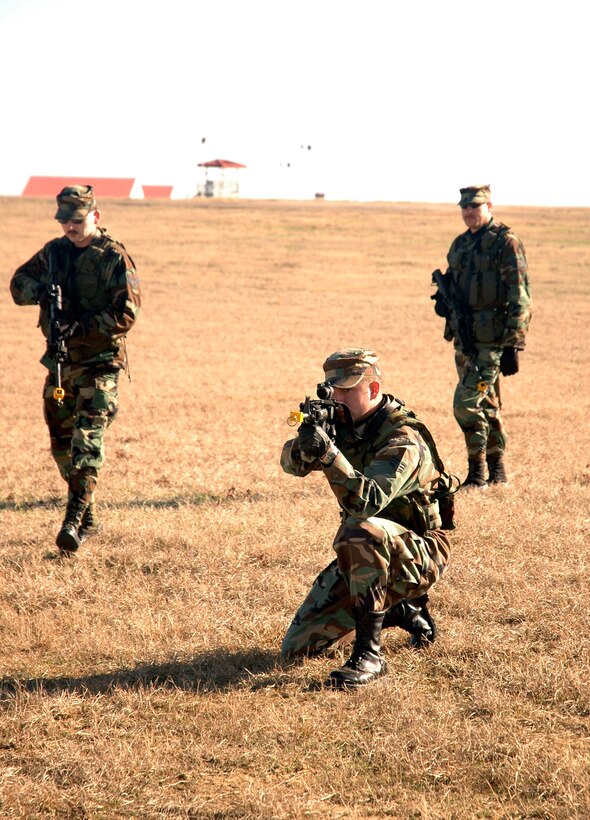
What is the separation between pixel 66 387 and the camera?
7348 millimetres

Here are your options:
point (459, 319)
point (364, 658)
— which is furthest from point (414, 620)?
point (459, 319)

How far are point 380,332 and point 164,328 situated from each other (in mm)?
5024

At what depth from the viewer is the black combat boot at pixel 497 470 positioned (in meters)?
9.02

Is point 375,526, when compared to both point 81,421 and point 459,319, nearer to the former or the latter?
point 81,421

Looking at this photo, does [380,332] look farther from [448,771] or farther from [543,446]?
[448,771]

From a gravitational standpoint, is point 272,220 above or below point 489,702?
above

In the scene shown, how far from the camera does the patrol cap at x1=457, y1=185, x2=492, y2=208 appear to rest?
8.70 m

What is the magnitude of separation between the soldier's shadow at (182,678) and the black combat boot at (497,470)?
4.41m

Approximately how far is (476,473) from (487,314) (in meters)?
1.42

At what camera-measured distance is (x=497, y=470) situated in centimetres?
905

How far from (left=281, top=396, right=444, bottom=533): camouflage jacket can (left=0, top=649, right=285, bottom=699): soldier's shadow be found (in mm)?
948

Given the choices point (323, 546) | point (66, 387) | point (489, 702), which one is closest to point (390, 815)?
point (489, 702)

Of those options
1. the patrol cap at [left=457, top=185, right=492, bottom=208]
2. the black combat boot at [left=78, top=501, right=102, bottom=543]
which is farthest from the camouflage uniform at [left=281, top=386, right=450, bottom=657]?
the patrol cap at [left=457, top=185, right=492, bottom=208]

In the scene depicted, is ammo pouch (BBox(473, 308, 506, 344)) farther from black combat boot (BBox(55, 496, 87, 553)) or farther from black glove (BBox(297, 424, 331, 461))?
black glove (BBox(297, 424, 331, 461))
